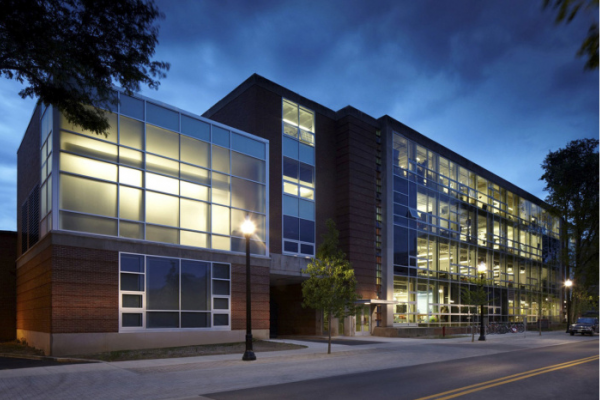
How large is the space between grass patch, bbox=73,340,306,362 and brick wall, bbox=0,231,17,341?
12.3 m

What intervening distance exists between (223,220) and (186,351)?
7304mm

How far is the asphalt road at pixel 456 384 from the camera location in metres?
10.1

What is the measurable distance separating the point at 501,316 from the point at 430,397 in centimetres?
4200

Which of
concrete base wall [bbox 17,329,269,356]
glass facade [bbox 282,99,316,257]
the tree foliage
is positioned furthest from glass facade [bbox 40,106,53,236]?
the tree foliage

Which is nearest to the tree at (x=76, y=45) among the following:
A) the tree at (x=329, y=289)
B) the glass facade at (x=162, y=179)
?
the glass facade at (x=162, y=179)

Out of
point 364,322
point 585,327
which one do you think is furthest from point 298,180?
point 585,327

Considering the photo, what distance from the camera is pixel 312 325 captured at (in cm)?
3117

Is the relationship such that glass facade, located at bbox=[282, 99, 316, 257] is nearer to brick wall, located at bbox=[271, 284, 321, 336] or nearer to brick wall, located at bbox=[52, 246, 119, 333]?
brick wall, located at bbox=[271, 284, 321, 336]

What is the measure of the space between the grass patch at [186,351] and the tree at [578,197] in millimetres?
35899

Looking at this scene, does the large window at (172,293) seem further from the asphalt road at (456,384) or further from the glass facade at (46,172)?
the asphalt road at (456,384)

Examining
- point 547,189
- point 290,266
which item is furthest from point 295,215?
point 547,189

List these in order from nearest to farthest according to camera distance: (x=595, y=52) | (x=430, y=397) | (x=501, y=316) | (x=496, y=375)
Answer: (x=595, y=52) < (x=430, y=397) < (x=496, y=375) < (x=501, y=316)

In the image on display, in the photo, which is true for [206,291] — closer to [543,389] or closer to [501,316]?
[543,389]

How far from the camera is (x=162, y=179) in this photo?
22.1m
